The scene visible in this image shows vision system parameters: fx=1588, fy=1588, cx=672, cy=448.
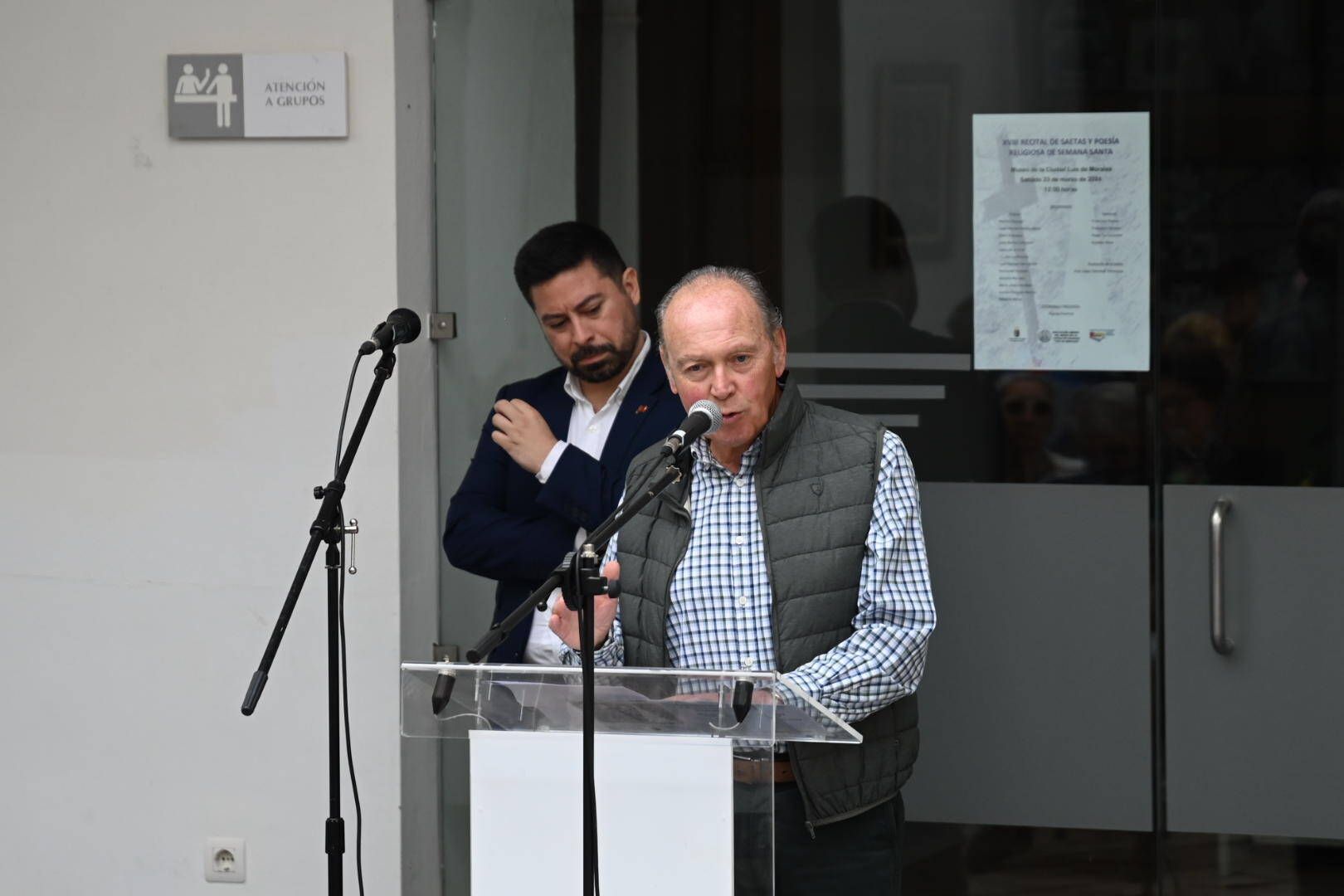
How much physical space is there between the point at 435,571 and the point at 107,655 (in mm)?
880

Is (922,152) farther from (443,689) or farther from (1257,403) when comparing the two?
(443,689)

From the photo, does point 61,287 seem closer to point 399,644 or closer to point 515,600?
point 399,644

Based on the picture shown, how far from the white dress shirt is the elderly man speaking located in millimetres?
640

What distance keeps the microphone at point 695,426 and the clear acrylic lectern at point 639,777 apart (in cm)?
31

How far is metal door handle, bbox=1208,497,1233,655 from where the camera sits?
142 inches

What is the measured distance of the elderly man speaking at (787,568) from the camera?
2.58m

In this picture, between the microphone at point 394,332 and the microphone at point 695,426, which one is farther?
the microphone at point 394,332

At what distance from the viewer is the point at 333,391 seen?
12.9 feet

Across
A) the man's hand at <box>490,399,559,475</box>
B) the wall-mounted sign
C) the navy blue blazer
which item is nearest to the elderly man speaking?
the navy blue blazer

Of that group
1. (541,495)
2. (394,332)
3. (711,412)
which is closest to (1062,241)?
(541,495)

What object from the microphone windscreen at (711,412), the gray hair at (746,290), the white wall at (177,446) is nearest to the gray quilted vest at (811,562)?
the gray hair at (746,290)

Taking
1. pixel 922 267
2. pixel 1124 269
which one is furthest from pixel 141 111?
pixel 1124 269

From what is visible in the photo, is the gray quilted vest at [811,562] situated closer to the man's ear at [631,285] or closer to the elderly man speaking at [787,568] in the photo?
the elderly man speaking at [787,568]

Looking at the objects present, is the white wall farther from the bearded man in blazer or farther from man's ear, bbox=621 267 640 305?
man's ear, bbox=621 267 640 305
